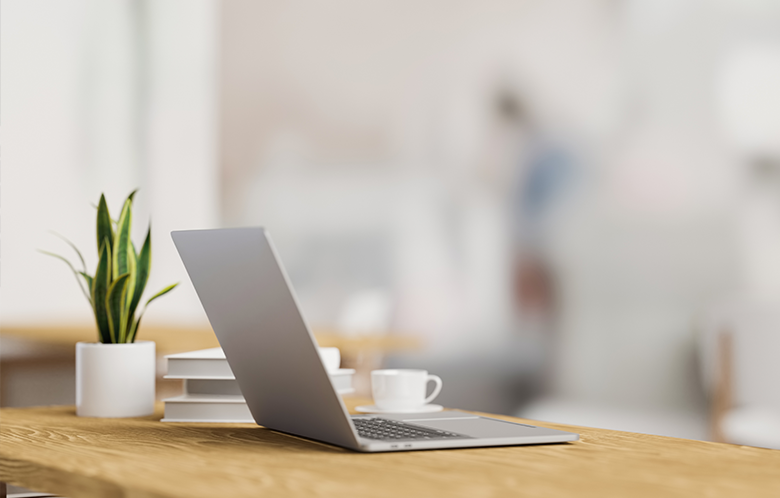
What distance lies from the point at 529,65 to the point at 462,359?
97 centimetres

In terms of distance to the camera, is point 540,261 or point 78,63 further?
point 540,261

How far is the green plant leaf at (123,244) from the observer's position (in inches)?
57.1

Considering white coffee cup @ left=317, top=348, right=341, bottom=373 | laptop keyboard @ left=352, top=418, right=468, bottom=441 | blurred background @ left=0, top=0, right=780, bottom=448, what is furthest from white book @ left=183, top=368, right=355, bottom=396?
blurred background @ left=0, top=0, right=780, bottom=448

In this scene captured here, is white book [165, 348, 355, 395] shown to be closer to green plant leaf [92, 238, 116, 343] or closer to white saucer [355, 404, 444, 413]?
white saucer [355, 404, 444, 413]

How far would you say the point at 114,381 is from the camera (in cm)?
139

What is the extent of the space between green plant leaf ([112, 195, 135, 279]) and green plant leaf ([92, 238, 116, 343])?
0.02 m

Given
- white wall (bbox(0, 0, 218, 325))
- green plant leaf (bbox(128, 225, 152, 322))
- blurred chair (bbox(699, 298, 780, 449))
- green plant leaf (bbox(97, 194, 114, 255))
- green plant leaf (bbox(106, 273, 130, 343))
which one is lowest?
blurred chair (bbox(699, 298, 780, 449))

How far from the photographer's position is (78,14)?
1.96 m

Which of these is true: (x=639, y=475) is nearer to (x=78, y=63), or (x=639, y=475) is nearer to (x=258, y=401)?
(x=258, y=401)

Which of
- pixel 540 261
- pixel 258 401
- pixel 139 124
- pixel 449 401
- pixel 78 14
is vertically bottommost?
pixel 449 401

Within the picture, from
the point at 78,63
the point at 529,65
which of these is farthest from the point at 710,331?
the point at 78,63

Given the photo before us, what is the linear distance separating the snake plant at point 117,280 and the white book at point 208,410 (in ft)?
0.65

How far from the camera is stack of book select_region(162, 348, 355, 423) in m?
1.26

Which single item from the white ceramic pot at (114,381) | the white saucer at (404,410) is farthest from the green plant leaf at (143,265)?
the white saucer at (404,410)
